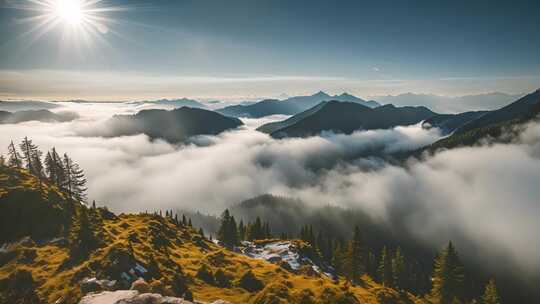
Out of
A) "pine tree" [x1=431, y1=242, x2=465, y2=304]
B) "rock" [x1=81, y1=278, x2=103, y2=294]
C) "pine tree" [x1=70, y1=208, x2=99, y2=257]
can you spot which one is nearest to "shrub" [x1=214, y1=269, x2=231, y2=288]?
"rock" [x1=81, y1=278, x2=103, y2=294]

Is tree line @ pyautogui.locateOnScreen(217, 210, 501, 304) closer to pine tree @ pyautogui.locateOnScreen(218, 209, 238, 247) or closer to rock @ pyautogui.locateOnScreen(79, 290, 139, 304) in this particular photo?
pine tree @ pyautogui.locateOnScreen(218, 209, 238, 247)

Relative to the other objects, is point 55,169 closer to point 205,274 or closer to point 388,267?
point 205,274

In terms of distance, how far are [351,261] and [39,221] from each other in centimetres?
9249

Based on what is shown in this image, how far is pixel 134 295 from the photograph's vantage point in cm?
3378

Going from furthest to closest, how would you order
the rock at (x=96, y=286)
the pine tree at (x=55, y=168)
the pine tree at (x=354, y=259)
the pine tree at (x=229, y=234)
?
the pine tree at (x=229, y=234)
the pine tree at (x=55, y=168)
the pine tree at (x=354, y=259)
the rock at (x=96, y=286)

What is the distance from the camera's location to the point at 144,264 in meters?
58.1

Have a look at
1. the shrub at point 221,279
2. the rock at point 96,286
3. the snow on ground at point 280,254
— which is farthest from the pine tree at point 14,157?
the shrub at point 221,279

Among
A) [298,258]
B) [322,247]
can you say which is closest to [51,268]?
[298,258]

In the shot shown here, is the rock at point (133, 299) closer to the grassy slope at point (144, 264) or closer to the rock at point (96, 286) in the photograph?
the grassy slope at point (144, 264)

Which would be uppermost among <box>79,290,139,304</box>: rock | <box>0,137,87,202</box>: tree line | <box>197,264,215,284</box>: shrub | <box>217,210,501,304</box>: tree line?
<box>0,137,87,202</box>: tree line

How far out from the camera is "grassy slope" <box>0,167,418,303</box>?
51.8 m

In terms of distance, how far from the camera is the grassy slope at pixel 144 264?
51.8 m

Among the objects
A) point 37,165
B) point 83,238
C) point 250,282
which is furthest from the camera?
point 37,165

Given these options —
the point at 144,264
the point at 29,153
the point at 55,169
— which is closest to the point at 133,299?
the point at 144,264
